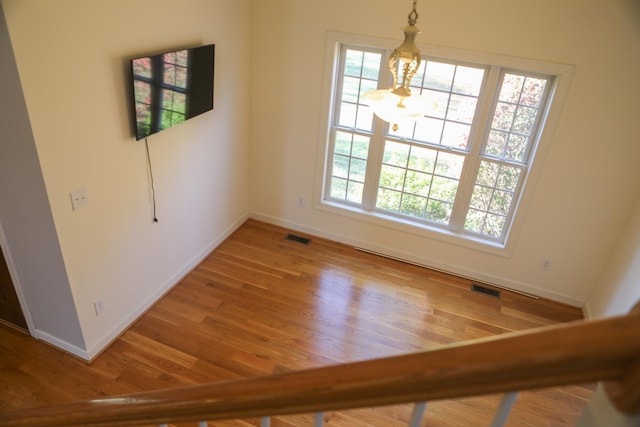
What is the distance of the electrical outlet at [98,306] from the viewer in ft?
10.3

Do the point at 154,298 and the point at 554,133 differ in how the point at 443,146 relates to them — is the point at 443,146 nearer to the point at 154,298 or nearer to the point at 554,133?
the point at 554,133

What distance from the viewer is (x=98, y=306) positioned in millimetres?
3172

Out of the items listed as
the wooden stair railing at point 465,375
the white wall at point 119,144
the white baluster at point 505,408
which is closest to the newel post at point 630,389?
the wooden stair railing at point 465,375

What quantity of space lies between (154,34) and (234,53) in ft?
3.59

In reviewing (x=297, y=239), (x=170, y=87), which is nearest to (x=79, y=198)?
(x=170, y=87)

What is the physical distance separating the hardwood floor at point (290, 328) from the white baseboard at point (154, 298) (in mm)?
50

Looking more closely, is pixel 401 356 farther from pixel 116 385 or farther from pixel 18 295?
pixel 18 295

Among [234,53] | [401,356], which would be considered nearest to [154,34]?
[234,53]

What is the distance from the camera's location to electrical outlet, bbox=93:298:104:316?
10.3 feet

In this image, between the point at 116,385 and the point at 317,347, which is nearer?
the point at 116,385

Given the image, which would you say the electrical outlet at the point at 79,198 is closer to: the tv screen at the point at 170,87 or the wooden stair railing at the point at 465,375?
the tv screen at the point at 170,87

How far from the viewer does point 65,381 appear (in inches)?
119

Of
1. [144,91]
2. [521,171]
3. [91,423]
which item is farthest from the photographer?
[521,171]

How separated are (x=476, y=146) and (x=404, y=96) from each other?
216 centimetres
